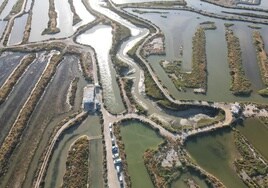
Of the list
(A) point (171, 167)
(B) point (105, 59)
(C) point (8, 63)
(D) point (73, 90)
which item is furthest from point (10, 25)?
(A) point (171, 167)

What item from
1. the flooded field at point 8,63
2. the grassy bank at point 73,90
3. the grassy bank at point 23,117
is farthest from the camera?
the flooded field at point 8,63

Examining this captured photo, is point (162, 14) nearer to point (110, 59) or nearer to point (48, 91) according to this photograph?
point (110, 59)

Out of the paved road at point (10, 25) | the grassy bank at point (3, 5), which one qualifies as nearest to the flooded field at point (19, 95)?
the paved road at point (10, 25)

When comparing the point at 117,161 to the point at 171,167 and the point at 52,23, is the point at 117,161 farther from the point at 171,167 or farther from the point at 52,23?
the point at 52,23

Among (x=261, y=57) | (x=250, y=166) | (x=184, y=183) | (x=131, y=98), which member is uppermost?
(x=261, y=57)

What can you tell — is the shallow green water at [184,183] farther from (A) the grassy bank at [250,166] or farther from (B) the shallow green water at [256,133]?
(B) the shallow green water at [256,133]
